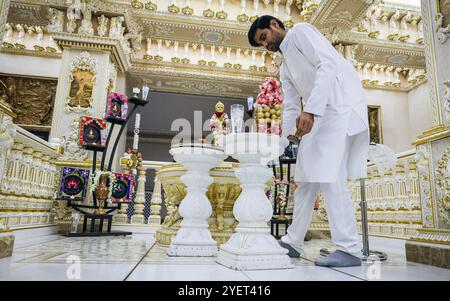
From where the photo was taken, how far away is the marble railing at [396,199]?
338cm

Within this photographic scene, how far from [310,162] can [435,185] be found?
1099 millimetres

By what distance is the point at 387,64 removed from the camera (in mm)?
7805

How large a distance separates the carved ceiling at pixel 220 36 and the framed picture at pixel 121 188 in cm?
351

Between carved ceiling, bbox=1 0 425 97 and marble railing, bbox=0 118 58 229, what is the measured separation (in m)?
3.48

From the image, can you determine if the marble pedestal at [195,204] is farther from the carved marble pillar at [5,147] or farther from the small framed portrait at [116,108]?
the small framed portrait at [116,108]

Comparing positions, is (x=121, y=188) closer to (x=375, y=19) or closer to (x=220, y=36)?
(x=220, y=36)

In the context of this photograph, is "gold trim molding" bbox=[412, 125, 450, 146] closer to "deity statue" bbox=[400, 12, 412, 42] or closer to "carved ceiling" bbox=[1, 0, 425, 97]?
"carved ceiling" bbox=[1, 0, 425, 97]

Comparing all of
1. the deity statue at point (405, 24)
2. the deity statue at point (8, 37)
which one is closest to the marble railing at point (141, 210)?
the deity statue at point (8, 37)

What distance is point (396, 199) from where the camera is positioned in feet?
12.0

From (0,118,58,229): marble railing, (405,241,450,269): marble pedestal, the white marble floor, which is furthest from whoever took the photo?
(0,118,58,229): marble railing

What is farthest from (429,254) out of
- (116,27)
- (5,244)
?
(116,27)

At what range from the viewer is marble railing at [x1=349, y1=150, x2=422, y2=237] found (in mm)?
3379

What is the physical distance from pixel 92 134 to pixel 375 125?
7.21m

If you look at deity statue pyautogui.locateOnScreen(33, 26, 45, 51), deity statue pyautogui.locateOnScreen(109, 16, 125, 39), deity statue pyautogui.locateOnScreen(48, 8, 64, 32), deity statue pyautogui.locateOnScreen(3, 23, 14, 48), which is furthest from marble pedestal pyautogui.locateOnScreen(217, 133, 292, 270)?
deity statue pyautogui.locateOnScreen(3, 23, 14, 48)
